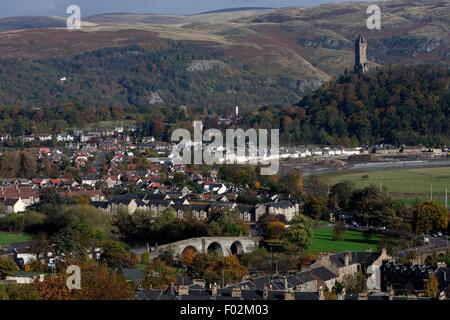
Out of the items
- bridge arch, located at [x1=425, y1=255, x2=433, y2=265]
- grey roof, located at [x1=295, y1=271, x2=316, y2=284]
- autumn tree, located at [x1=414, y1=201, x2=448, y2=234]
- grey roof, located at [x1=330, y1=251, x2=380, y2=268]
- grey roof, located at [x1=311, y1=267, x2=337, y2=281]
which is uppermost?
grey roof, located at [x1=295, y1=271, x2=316, y2=284]

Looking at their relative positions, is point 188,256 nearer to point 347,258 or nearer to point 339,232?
point 347,258

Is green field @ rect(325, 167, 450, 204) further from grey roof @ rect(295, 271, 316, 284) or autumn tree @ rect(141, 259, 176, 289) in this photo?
autumn tree @ rect(141, 259, 176, 289)

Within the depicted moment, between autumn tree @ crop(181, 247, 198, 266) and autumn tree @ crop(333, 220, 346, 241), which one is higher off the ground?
autumn tree @ crop(181, 247, 198, 266)

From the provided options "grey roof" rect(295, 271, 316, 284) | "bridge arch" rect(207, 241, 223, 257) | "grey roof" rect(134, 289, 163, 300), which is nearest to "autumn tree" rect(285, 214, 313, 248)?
"bridge arch" rect(207, 241, 223, 257)

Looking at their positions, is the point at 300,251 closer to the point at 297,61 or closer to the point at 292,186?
the point at 292,186

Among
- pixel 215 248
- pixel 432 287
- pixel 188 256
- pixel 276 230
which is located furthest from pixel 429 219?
pixel 432 287

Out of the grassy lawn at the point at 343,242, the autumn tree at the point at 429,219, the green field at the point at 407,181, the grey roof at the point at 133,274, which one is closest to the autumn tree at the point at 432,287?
the grey roof at the point at 133,274

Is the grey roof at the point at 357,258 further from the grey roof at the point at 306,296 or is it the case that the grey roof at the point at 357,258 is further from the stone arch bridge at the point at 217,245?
the grey roof at the point at 306,296

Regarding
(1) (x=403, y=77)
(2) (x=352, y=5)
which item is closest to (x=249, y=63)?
(2) (x=352, y=5)
